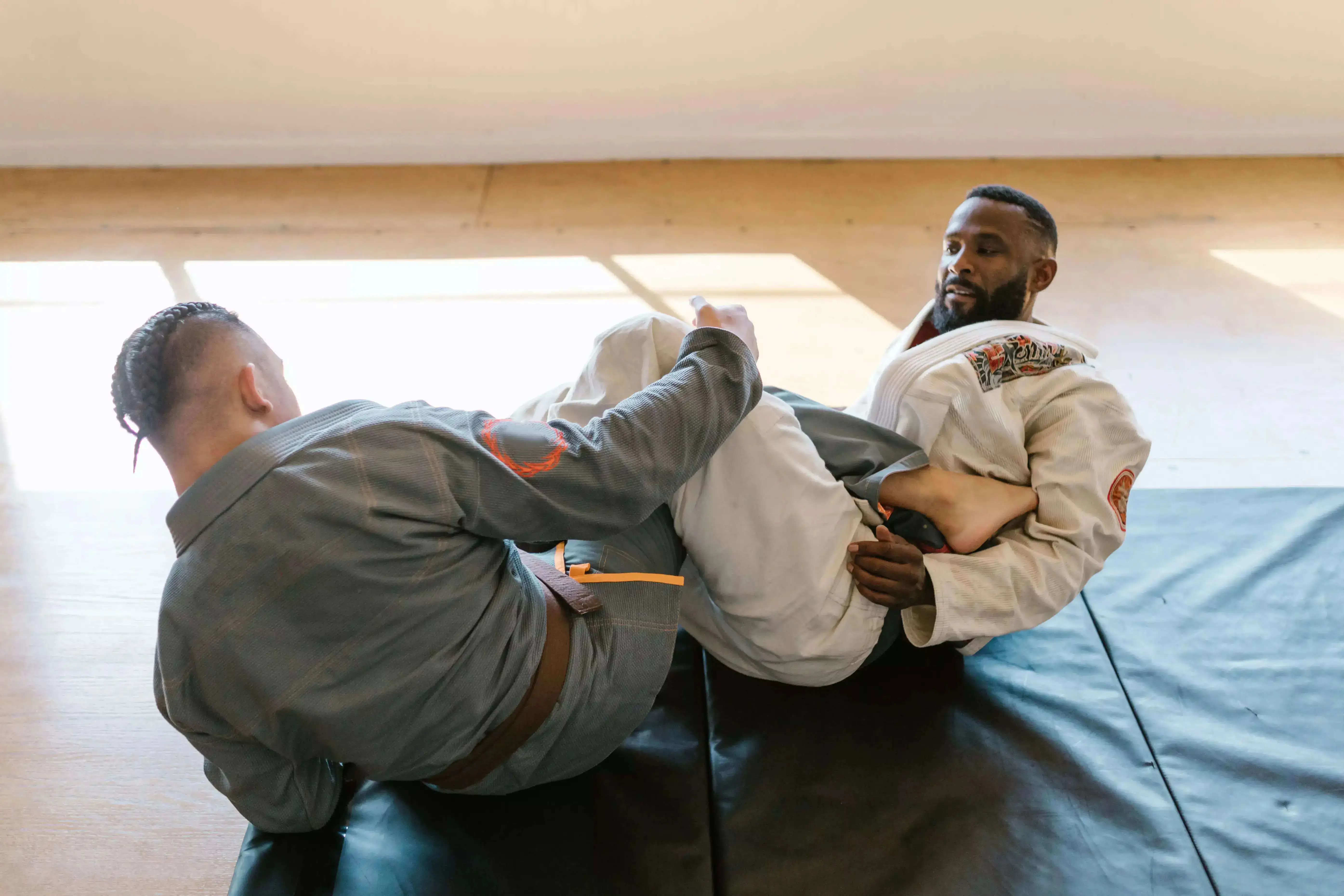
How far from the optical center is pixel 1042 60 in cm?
335

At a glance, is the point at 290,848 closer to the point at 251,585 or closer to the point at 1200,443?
the point at 251,585

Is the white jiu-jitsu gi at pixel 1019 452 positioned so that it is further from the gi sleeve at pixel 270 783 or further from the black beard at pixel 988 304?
the gi sleeve at pixel 270 783

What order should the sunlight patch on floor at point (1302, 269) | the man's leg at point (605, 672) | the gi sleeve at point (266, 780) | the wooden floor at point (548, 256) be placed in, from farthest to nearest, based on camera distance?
the sunlight patch on floor at point (1302, 269)
the wooden floor at point (548, 256)
the man's leg at point (605, 672)
the gi sleeve at point (266, 780)

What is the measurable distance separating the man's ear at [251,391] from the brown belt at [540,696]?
0.45 metres

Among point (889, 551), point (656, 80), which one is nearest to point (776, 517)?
point (889, 551)

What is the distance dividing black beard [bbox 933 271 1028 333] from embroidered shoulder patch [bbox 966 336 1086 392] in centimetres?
13

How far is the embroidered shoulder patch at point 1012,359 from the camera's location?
169 centimetres

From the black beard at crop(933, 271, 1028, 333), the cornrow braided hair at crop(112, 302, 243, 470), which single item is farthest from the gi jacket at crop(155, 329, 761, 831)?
the black beard at crop(933, 271, 1028, 333)

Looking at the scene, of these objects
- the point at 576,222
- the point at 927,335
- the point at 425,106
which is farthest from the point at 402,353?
the point at 927,335

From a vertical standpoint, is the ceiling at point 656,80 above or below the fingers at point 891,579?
above

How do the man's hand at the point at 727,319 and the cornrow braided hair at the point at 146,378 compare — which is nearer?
the cornrow braided hair at the point at 146,378

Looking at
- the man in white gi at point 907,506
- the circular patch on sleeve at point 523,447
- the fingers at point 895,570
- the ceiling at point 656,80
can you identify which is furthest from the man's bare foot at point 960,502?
the ceiling at point 656,80

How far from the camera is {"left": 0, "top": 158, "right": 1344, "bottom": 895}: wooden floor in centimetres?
179

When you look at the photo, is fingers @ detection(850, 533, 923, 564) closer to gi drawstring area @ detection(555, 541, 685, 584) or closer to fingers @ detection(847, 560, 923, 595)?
fingers @ detection(847, 560, 923, 595)
